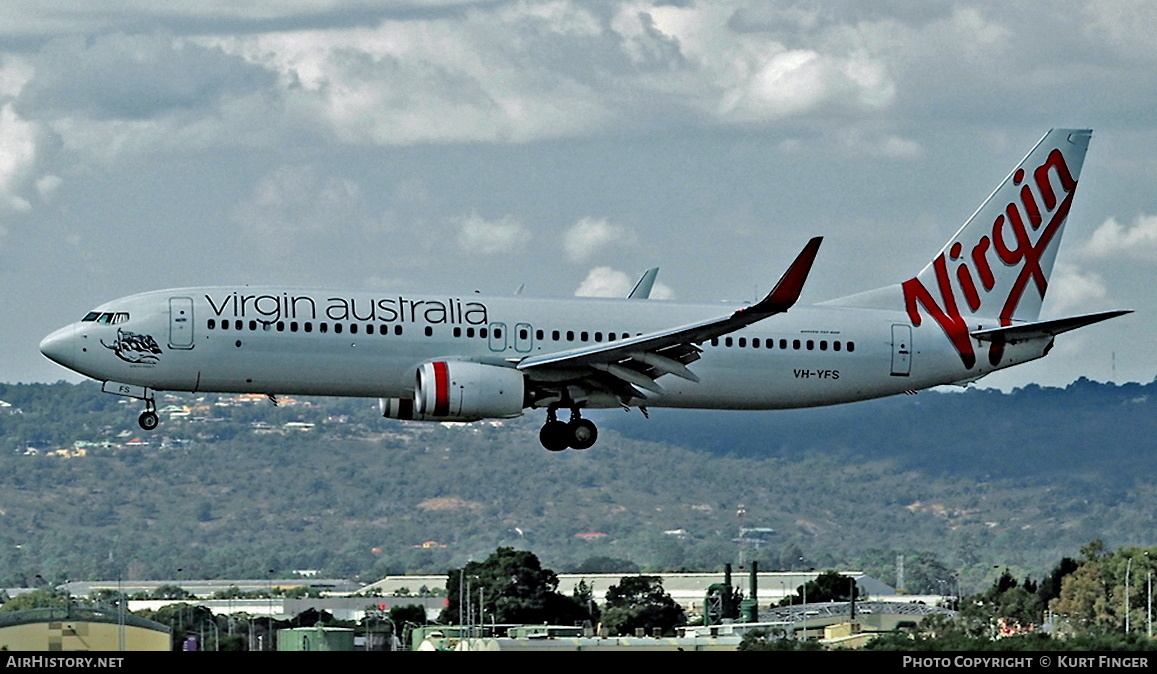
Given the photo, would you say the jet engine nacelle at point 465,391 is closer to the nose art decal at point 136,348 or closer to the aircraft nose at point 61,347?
the nose art decal at point 136,348

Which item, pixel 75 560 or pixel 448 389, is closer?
pixel 448 389

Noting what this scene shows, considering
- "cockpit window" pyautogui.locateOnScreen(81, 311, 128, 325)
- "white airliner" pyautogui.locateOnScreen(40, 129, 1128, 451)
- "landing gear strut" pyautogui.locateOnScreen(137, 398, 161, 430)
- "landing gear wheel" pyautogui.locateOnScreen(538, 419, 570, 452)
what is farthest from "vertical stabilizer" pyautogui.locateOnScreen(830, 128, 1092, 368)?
"cockpit window" pyautogui.locateOnScreen(81, 311, 128, 325)

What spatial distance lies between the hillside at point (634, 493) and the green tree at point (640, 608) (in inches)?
365

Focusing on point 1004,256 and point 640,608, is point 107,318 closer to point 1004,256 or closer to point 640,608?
point 640,608

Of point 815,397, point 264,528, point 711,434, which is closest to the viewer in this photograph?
point 815,397

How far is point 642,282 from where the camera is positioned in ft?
154

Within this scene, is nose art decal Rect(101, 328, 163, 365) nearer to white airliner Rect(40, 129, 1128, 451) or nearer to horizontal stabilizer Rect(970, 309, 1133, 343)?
white airliner Rect(40, 129, 1128, 451)

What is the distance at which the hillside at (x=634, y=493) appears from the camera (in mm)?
76944

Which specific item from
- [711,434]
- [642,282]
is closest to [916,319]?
[642,282]

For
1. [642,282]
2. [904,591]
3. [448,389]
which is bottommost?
[904,591]

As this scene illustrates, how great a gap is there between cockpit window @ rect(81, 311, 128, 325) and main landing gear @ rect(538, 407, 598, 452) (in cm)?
962

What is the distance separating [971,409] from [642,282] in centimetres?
4765

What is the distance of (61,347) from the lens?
40.5 metres
